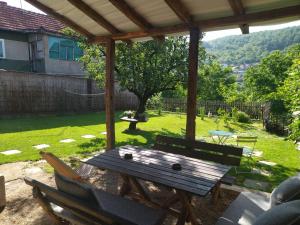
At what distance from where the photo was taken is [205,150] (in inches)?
183

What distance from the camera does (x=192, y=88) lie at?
454 cm

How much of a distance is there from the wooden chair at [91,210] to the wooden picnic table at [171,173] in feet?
1.39

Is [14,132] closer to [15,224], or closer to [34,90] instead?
[34,90]

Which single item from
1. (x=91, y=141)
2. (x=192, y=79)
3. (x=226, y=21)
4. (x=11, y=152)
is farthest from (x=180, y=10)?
(x=11, y=152)

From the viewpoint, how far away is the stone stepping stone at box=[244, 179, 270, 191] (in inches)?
190

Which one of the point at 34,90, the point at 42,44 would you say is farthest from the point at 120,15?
the point at 42,44

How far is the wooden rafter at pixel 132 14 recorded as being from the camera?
167 inches

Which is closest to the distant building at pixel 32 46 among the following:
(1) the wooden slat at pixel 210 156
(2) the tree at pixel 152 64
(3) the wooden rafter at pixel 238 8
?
(2) the tree at pixel 152 64

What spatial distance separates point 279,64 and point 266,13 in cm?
2797

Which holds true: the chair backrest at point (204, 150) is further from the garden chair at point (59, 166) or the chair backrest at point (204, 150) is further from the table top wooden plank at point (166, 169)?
the garden chair at point (59, 166)

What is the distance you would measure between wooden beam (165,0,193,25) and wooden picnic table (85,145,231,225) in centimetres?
227

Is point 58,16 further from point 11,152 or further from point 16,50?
point 16,50

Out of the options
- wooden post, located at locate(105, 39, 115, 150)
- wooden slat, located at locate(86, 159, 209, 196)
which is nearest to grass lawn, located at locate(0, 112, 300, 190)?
wooden post, located at locate(105, 39, 115, 150)

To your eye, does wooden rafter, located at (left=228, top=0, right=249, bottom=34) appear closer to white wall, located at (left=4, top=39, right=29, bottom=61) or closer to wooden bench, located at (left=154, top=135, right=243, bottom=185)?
wooden bench, located at (left=154, top=135, right=243, bottom=185)
